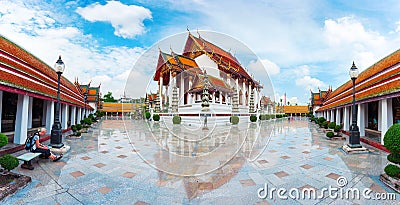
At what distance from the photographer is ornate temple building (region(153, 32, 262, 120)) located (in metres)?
20.7

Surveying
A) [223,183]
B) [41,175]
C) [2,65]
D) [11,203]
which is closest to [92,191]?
[11,203]

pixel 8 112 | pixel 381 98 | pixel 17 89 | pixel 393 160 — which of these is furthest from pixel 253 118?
pixel 17 89

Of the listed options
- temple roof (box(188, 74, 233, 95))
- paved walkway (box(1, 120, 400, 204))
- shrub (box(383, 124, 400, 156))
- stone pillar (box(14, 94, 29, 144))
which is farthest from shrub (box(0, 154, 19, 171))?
temple roof (box(188, 74, 233, 95))

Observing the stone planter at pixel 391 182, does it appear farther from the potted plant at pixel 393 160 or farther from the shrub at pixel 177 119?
the shrub at pixel 177 119

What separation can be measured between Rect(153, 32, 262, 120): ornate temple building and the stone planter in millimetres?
14220

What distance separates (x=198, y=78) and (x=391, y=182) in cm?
1926

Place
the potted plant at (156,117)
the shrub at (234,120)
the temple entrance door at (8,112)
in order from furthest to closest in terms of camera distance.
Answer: the potted plant at (156,117)
the shrub at (234,120)
the temple entrance door at (8,112)

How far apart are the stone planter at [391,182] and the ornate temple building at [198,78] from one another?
46.7ft

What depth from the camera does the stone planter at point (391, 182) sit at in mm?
4000

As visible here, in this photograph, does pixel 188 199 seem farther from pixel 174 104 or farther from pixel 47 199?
pixel 174 104

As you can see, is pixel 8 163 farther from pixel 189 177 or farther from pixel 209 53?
pixel 209 53

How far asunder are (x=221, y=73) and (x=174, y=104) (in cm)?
897

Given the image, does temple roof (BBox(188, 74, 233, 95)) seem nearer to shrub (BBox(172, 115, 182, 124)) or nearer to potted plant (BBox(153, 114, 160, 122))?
shrub (BBox(172, 115, 182, 124))

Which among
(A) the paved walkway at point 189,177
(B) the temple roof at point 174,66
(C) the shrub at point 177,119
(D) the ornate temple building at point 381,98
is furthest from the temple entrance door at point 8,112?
(D) the ornate temple building at point 381,98
